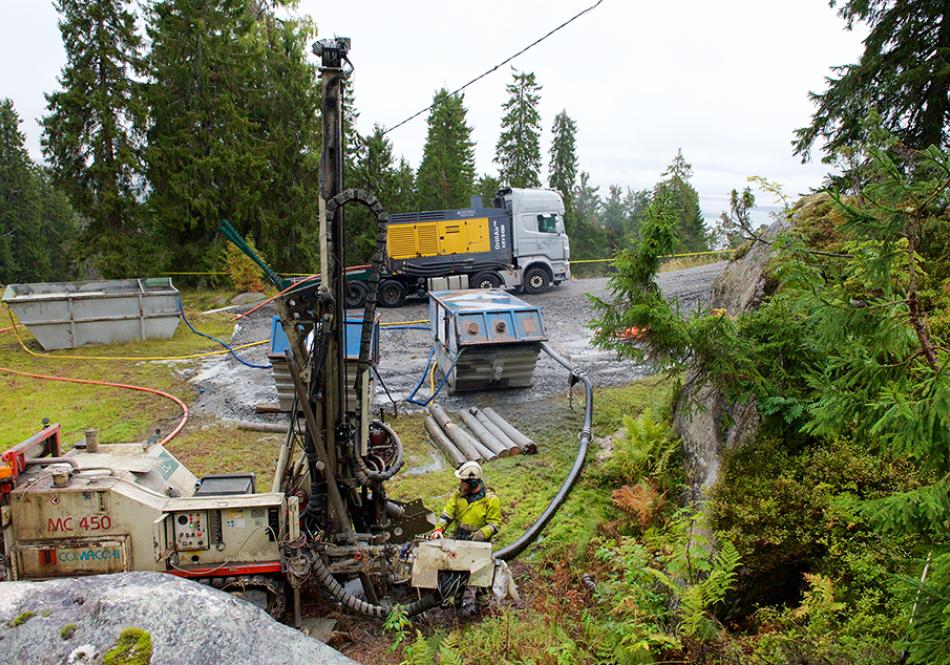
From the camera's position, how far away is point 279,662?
4.96 meters

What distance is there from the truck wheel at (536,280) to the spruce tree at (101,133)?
14638 millimetres

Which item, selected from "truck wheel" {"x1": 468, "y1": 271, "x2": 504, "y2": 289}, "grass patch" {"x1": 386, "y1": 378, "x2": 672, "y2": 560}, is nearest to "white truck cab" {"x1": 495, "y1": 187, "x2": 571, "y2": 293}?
"truck wheel" {"x1": 468, "y1": 271, "x2": 504, "y2": 289}

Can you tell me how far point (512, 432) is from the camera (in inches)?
482

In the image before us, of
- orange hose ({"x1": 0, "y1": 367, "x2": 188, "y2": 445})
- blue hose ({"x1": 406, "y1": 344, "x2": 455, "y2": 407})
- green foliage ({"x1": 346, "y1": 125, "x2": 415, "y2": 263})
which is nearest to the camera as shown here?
orange hose ({"x1": 0, "y1": 367, "x2": 188, "y2": 445})

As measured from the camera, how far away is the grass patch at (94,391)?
13.1 metres

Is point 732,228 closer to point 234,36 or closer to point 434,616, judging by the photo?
point 434,616

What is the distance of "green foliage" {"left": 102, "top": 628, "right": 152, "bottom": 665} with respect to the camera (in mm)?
4691

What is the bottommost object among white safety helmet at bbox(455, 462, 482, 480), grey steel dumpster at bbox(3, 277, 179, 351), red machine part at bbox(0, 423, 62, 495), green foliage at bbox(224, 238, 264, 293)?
white safety helmet at bbox(455, 462, 482, 480)

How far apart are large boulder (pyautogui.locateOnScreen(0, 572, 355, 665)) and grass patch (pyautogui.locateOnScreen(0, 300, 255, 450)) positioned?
776 centimetres

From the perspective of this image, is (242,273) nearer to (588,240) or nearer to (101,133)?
(101,133)

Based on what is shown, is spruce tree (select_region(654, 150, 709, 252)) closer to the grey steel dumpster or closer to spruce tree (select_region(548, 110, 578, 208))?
spruce tree (select_region(548, 110, 578, 208))

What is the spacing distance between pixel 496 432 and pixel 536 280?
13.1m

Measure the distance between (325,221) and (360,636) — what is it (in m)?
4.19

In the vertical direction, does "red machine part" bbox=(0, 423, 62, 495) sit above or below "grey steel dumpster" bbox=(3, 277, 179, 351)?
below
